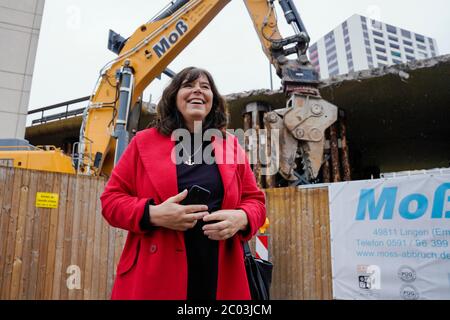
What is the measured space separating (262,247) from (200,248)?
421 cm

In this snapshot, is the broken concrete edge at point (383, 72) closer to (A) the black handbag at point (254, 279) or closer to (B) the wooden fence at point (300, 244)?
(B) the wooden fence at point (300, 244)

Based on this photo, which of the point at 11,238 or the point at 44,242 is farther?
the point at 44,242

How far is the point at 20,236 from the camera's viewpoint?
5.03m

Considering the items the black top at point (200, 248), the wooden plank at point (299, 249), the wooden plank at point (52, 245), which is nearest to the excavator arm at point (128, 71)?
the wooden plank at point (52, 245)

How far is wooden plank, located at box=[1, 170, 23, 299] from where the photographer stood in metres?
4.87

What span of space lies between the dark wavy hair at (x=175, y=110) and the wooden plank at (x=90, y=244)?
439cm

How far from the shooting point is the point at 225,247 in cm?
153

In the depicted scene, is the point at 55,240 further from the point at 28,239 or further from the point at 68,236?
the point at 28,239

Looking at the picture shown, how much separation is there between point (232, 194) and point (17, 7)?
1027 centimetres

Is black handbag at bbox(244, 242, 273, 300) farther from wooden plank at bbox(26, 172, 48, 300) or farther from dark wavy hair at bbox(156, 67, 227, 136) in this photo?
wooden plank at bbox(26, 172, 48, 300)

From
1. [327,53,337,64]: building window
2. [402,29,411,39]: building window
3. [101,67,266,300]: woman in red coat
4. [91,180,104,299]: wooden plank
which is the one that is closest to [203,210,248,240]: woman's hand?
[101,67,266,300]: woman in red coat

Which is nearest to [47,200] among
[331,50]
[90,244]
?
[90,244]
